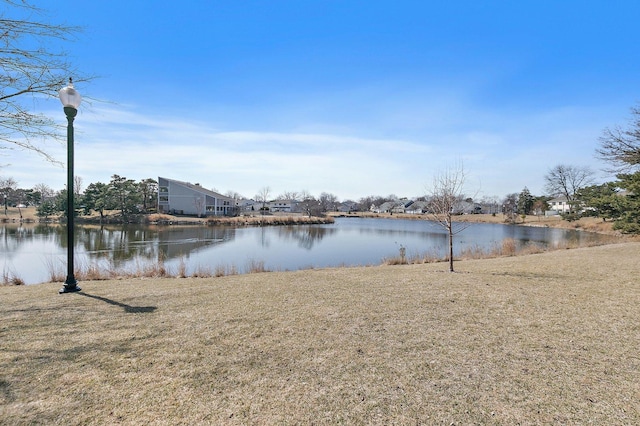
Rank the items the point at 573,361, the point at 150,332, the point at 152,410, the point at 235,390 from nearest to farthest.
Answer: the point at 152,410 → the point at 235,390 → the point at 573,361 → the point at 150,332

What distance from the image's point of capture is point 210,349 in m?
3.45

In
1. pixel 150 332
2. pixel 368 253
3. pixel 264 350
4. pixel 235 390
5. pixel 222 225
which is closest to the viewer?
pixel 235 390

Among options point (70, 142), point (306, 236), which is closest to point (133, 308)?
point (70, 142)

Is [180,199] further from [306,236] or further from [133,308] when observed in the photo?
[133,308]

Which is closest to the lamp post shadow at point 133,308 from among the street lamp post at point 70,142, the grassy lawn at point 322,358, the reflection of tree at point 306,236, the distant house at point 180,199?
the grassy lawn at point 322,358

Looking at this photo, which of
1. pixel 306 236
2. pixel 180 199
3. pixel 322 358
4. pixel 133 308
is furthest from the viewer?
pixel 180 199

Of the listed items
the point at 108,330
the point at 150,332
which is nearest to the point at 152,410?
the point at 150,332

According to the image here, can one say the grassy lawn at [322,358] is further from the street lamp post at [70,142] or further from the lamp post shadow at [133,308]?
the street lamp post at [70,142]

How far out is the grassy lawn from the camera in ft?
7.92

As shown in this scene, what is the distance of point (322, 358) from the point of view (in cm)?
326

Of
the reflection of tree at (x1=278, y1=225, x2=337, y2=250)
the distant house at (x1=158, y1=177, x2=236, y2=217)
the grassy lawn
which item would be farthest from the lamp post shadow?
the distant house at (x1=158, y1=177, x2=236, y2=217)

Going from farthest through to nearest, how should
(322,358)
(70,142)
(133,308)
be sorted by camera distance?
(70,142) < (133,308) < (322,358)

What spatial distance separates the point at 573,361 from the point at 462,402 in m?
1.59

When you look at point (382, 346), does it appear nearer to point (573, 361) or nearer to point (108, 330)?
point (573, 361)
